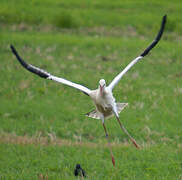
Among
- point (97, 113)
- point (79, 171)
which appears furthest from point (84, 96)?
point (79, 171)

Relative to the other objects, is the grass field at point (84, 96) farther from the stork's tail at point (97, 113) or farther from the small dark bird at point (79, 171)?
the stork's tail at point (97, 113)

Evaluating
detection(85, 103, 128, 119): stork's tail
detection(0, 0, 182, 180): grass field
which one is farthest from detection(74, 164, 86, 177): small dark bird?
detection(85, 103, 128, 119): stork's tail

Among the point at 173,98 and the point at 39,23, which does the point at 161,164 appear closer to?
the point at 173,98

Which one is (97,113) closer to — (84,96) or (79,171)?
(79,171)

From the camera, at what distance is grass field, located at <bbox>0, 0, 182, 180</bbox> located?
267 inches

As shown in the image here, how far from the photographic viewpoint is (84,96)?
11.1 m

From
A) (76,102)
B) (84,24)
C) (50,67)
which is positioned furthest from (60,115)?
(84,24)

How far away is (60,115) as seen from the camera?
31.7 ft

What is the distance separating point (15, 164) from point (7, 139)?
1271mm

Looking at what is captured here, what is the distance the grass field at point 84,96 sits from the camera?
22.2 ft

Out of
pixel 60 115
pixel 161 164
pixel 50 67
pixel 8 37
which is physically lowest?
pixel 161 164

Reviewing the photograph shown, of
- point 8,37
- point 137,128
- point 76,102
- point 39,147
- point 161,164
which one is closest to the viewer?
point 161,164

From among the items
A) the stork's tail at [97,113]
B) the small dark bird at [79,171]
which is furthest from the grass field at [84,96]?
the stork's tail at [97,113]

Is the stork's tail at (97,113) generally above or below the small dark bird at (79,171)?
above
